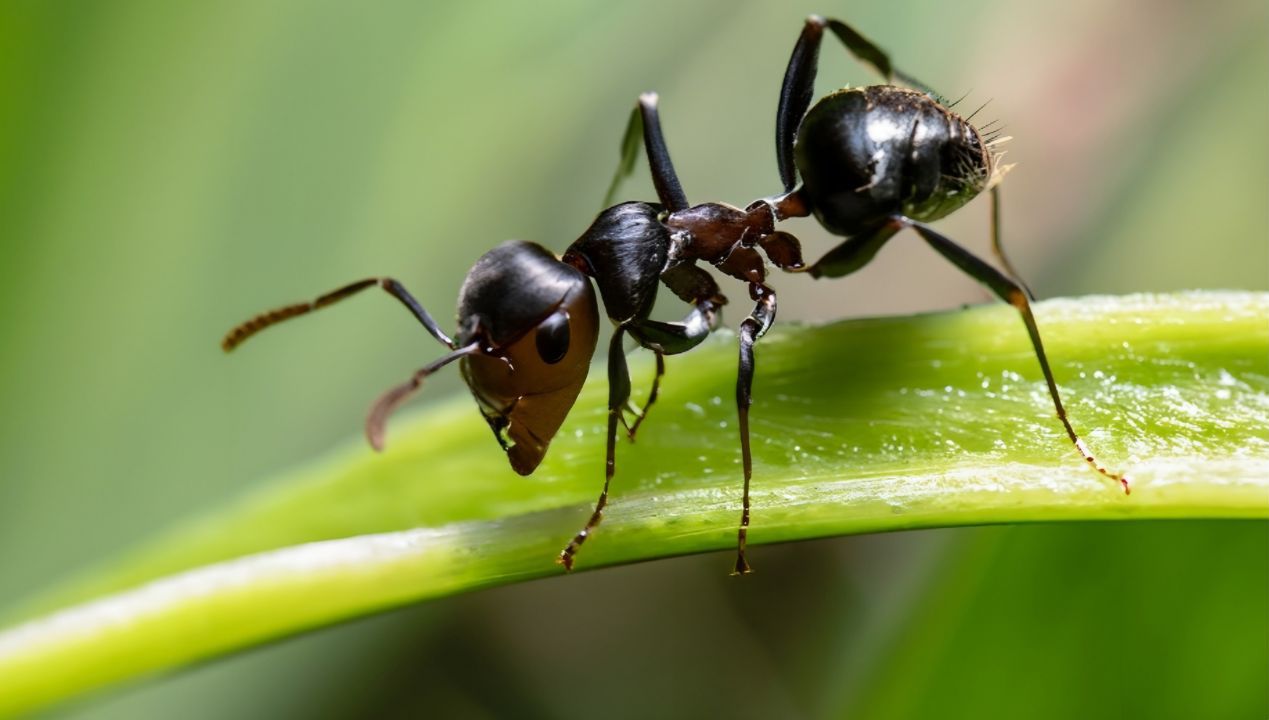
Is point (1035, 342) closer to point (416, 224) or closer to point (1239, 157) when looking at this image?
point (416, 224)

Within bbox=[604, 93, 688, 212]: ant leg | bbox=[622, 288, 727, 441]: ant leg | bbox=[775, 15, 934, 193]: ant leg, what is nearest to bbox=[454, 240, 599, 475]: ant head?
bbox=[622, 288, 727, 441]: ant leg

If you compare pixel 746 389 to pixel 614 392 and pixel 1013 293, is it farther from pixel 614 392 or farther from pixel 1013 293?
pixel 1013 293

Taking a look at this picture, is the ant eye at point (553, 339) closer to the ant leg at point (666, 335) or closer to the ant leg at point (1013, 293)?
the ant leg at point (666, 335)

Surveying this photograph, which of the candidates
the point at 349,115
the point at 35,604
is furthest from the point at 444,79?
the point at 35,604

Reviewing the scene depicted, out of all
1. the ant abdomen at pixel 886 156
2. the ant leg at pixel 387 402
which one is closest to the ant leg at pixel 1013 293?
the ant abdomen at pixel 886 156

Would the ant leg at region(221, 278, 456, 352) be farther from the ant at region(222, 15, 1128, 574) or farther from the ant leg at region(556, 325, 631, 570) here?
the ant leg at region(556, 325, 631, 570)

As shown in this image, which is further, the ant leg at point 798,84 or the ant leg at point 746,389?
the ant leg at point 798,84

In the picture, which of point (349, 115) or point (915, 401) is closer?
point (915, 401)
